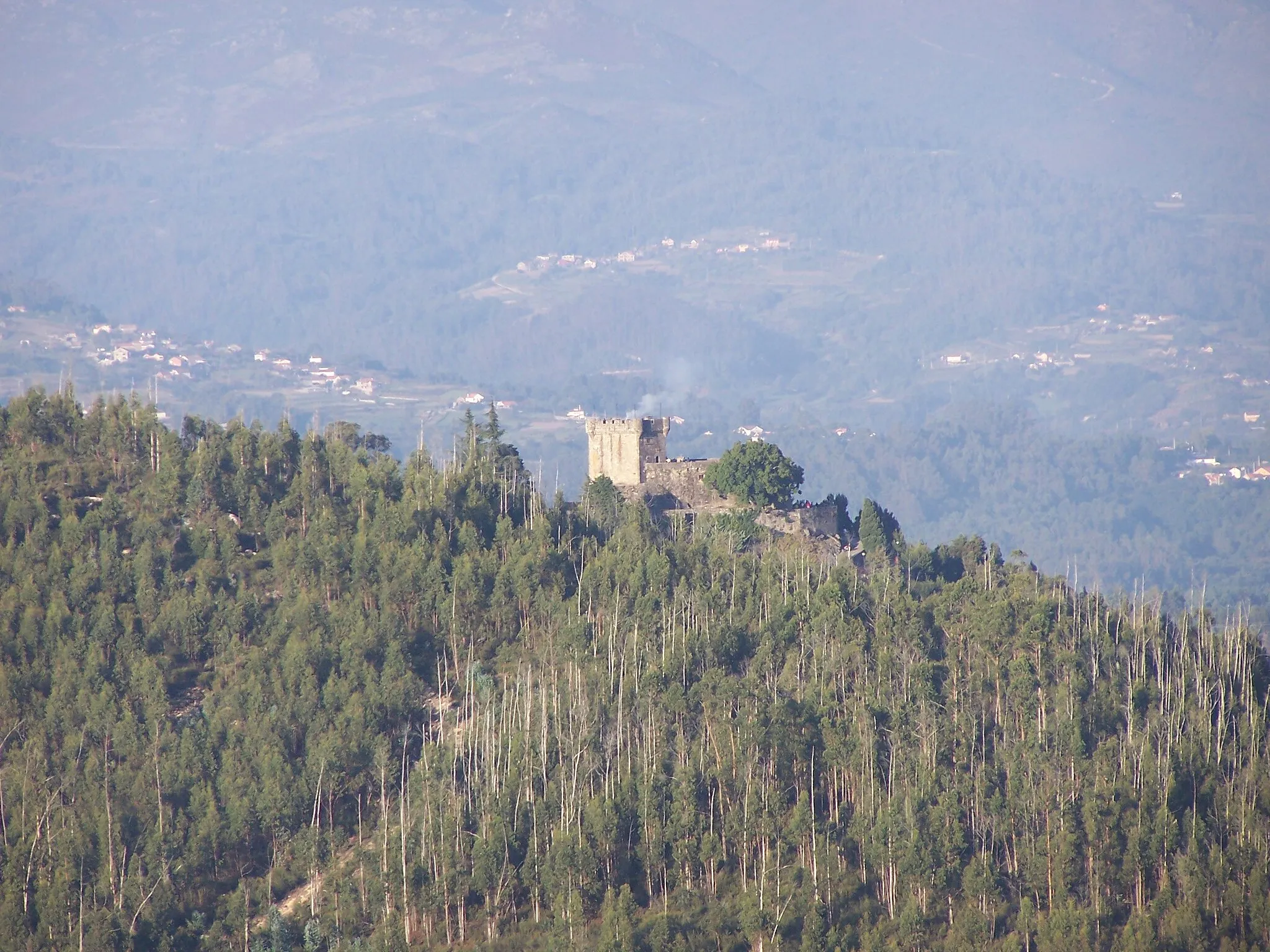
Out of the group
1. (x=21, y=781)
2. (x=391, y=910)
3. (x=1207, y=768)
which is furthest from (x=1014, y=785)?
(x=21, y=781)

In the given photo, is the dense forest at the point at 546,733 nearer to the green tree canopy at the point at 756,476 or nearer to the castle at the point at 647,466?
the green tree canopy at the point at 756,476

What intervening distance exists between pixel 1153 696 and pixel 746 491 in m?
19.6

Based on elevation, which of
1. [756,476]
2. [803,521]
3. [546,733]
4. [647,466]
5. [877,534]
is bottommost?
[546,733]

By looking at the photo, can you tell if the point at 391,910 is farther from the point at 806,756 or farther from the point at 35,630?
the point at 35,630

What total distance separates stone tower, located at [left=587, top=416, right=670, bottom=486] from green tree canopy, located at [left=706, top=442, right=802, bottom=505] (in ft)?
9.35

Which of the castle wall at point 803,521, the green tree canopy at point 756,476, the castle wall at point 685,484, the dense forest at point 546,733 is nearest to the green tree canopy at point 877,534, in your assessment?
the castle wall at point 803,521

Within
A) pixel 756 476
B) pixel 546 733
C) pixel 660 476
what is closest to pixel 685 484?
pixel 660 476

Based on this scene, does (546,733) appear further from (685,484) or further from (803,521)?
(685,484)

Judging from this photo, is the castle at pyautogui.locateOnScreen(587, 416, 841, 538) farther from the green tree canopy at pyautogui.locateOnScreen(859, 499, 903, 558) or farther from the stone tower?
the green tree canopy at pyautogui.locateOnScreen(859, 499, 903, 558)

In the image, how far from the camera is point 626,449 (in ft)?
257

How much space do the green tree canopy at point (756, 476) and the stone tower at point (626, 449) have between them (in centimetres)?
285

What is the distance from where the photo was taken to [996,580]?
231 ft

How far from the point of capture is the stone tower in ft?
255

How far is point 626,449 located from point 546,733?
24255 mm
